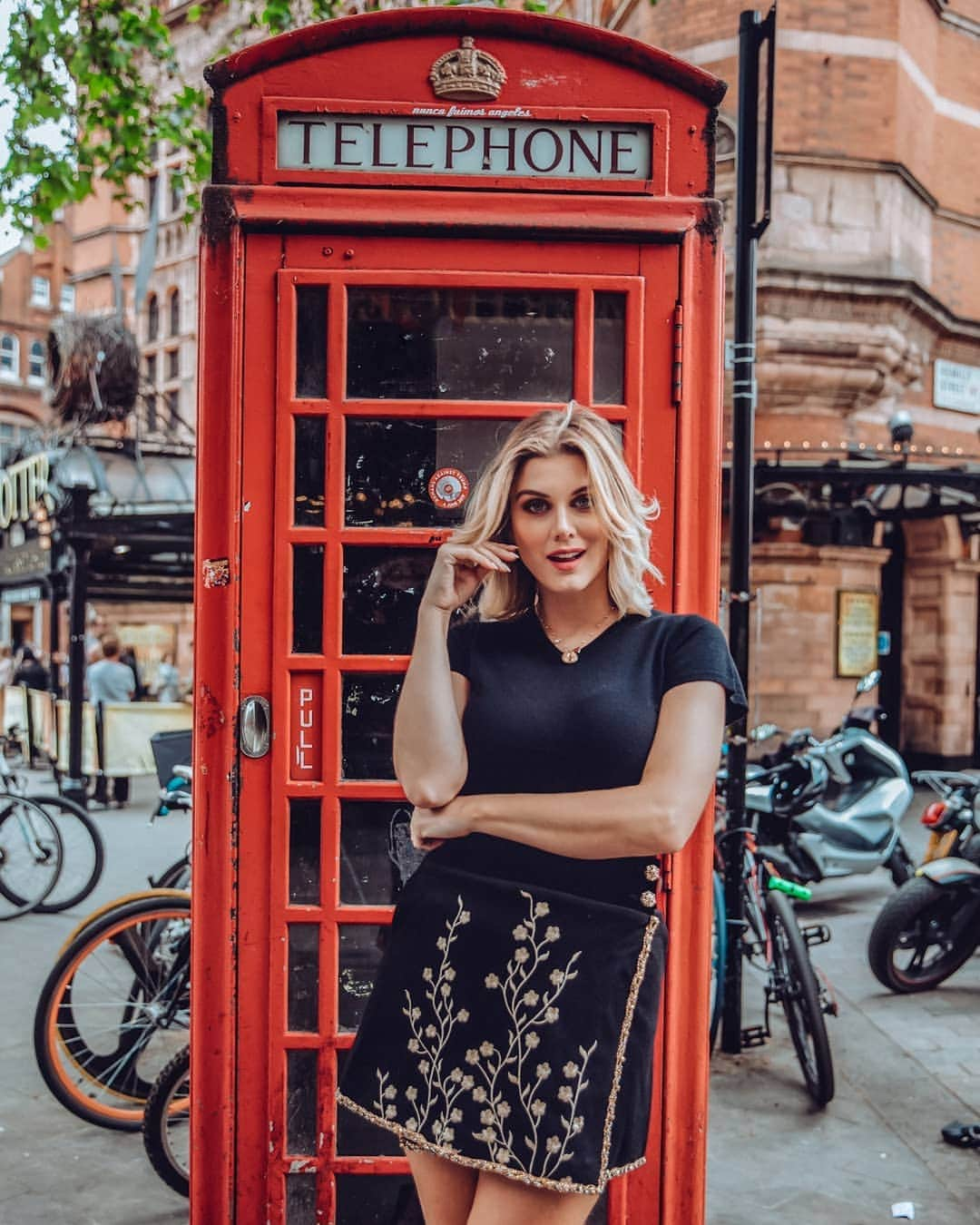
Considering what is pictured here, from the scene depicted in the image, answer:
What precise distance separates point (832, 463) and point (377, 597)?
30.3 ft

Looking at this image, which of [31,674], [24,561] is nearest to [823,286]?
[24,561]

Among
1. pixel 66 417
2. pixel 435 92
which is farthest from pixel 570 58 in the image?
pixel 66 417

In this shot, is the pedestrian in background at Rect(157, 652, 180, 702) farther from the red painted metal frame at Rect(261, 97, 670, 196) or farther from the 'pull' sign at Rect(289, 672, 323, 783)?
the red painted metal frame at Rect(261, 97, 670, 196)

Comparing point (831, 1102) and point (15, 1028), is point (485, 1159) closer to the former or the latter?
point (831, 1102)

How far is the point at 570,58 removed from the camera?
9.15 feet

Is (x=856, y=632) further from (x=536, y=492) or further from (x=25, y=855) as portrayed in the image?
(x=536, y=492)

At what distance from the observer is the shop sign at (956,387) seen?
15570 mm

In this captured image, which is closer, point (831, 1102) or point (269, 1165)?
point (269, 1165)

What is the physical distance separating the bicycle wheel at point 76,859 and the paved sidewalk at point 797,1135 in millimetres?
1189

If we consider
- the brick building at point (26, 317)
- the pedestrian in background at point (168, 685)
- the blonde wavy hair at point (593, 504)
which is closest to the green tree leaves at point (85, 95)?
the blonde wavy hair at point (593, 504)

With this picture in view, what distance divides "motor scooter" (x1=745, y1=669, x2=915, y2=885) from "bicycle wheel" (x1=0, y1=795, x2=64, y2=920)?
4.33 metres

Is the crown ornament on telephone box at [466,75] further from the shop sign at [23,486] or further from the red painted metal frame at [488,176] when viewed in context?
the shop sign at [23,486]

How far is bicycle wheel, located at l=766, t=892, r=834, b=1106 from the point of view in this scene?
454 cm

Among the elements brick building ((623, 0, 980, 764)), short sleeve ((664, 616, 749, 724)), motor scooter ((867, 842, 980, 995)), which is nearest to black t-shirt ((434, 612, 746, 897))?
short sleeve ((664, 616, 749, 724))
